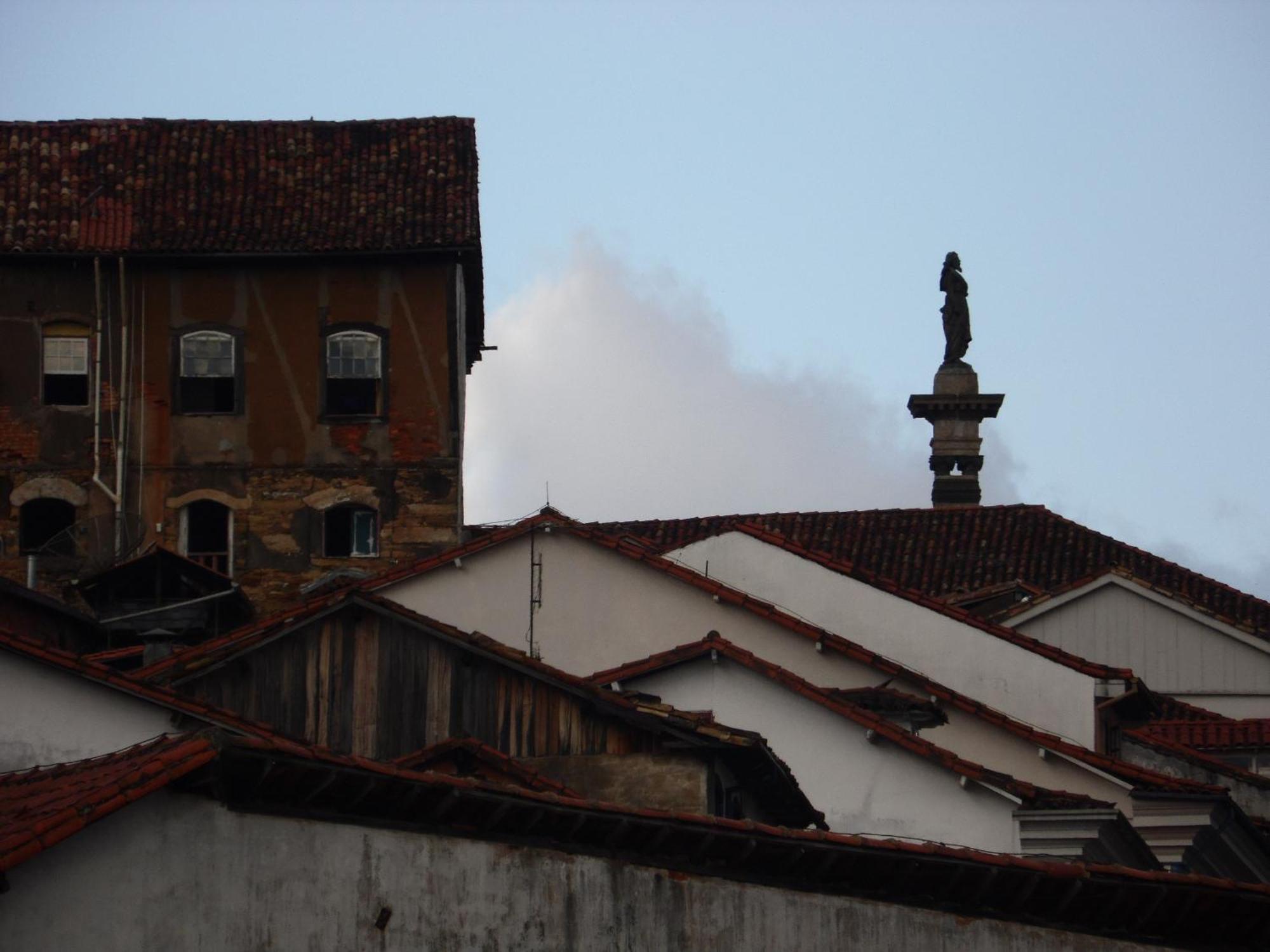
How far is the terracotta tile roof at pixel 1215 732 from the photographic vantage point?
36.1 metres

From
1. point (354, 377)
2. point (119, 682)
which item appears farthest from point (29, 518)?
point (119, 682)

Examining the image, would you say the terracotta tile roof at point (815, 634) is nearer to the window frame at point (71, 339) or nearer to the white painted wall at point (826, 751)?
the white painted wall at point (826, 751)

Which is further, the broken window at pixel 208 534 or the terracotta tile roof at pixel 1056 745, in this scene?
the broken window at pixel 208 534

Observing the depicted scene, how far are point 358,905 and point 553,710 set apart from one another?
745cm

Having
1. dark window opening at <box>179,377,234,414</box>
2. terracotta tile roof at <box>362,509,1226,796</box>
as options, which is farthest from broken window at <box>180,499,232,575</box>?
terracotta tile roof at <box>362,509,1226,796</box>

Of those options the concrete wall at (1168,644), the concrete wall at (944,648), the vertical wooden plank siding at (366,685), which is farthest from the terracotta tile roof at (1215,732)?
the vertical wooden plank siding at (366,685)

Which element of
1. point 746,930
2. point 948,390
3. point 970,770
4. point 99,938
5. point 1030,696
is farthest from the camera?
point 948,390

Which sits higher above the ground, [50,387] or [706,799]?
[50,387]

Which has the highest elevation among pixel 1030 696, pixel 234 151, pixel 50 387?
pixel 234 151

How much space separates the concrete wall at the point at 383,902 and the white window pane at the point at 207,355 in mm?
29122

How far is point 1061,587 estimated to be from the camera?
41.7m

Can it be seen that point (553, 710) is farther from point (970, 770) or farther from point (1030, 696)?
point (1030, 696)

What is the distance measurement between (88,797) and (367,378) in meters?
29.2

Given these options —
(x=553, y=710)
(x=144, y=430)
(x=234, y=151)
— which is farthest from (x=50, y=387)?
(x=553, y=710)
